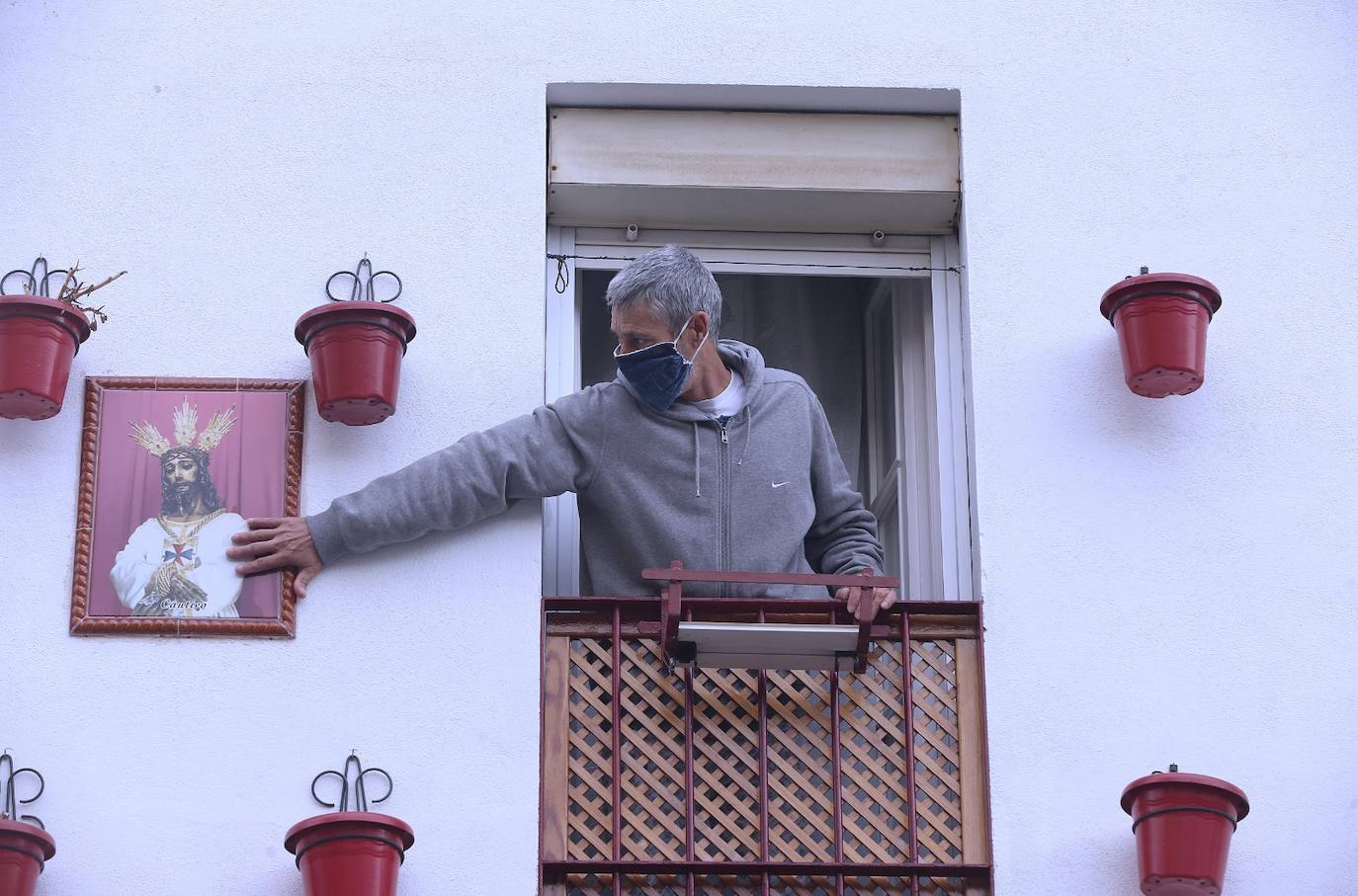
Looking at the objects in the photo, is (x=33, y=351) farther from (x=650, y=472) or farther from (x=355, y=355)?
(x=650, y=472)

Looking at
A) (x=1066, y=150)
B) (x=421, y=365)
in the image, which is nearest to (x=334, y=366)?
(x=421, y=365)

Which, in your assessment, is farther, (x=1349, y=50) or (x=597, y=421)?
(x=1349, y=50)

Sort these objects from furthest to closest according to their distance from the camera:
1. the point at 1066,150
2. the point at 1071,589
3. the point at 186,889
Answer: the point at 1066,150 → the point at 1071,589 → the point at 186,889

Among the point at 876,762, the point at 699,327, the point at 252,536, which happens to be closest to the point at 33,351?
the point at 252,536

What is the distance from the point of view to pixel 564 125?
7562 millimetres

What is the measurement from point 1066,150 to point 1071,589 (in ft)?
4.47

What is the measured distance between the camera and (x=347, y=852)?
6.29 m

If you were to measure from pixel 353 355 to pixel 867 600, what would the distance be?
150 centimetres

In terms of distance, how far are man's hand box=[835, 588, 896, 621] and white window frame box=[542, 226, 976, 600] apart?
1.98 ft

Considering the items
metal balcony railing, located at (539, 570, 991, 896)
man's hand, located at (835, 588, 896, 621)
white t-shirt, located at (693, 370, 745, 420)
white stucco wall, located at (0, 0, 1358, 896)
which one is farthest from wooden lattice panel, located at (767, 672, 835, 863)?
white t-shirt, located at (693, 370, 745, 420)

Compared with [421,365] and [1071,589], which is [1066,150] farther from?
[421,365]

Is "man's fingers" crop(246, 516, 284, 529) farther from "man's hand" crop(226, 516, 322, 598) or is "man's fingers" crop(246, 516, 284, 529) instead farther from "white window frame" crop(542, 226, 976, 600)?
"white window frame" crop(542, 226, 976, 600)

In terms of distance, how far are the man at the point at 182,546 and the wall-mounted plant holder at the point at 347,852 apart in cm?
77

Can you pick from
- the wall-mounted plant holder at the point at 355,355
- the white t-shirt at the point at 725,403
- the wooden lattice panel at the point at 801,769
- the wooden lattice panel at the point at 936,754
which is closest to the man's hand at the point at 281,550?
the wall-mounted plant holder at the point at 355,355
